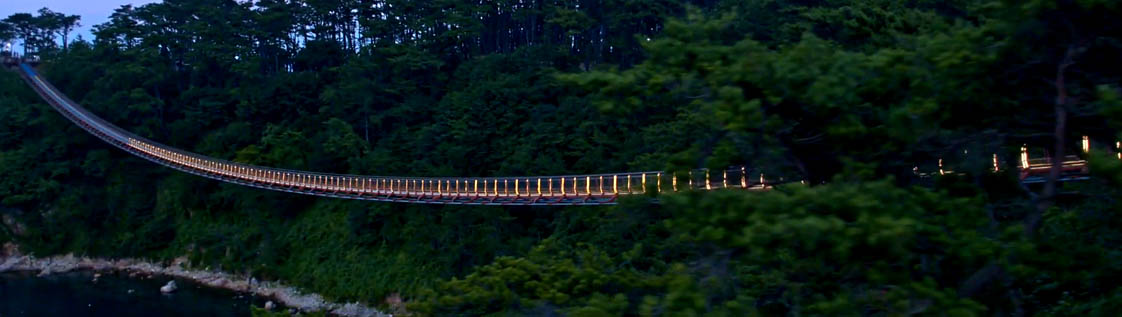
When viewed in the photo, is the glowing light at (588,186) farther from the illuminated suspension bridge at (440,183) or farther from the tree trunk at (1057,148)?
the tree trunk at (1057,148)

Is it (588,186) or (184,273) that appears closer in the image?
(588,186)

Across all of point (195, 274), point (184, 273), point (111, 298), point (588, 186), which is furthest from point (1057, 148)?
point (184, 273)

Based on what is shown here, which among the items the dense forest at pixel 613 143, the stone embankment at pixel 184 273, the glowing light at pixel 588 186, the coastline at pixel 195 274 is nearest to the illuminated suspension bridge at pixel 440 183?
the glowing light at pixel 588 186

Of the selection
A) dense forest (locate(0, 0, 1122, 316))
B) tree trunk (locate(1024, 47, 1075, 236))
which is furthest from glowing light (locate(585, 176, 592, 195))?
tree trunk (locate(1024, 47, 1075, 236))

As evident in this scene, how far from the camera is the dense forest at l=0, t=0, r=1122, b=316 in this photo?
15.5 feet

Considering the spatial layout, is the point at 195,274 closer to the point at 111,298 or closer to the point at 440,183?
the point at 111,298

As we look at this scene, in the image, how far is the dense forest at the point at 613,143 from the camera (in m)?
4.73

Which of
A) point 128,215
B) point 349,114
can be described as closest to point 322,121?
point 349,114

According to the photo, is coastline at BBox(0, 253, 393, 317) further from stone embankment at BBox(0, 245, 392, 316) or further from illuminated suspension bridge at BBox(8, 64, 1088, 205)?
illuminated suspension bridge at BBox(8, 64, 1088, 205)

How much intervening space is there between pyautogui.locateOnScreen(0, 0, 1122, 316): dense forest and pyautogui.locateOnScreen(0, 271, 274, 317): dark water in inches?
67.1

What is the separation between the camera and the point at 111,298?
24.0 m

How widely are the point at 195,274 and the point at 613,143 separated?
13.6 metres

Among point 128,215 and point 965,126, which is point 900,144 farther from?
point 128,215

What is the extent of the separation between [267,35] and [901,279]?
97.6ft
